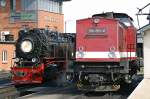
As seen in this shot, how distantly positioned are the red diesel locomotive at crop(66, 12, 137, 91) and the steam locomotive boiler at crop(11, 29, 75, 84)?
9.93ft

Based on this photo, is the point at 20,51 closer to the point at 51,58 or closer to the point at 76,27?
the point at 51,58

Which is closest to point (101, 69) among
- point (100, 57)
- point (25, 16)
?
point (100, 57)

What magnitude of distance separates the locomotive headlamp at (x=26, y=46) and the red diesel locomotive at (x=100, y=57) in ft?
15.8

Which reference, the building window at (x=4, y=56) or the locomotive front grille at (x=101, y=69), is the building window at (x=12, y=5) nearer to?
the building window at (x=4, y=56)

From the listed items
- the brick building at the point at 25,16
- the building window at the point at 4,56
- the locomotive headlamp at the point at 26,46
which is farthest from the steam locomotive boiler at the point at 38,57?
the brick building at the point at 25,16

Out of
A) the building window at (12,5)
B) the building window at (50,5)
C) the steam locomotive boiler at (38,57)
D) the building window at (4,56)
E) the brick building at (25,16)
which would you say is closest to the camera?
the steam locomotive boiler at (38,57)

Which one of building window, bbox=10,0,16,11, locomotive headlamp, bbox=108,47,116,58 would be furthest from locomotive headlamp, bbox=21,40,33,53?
building window, bbox=10,0,16,11

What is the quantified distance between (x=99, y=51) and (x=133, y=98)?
14.3 feet

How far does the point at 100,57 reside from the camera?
1909 centimetres

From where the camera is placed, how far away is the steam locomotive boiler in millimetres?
22500

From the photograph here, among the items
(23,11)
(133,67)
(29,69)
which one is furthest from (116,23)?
(23,11)

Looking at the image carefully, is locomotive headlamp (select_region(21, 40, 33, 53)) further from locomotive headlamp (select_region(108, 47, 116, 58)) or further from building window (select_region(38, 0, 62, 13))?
building window (select_region(38, 0, 62, 13))

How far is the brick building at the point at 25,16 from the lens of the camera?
5983 cm

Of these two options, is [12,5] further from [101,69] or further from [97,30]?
[101,69]
